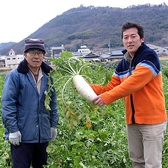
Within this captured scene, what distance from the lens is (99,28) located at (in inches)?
3925

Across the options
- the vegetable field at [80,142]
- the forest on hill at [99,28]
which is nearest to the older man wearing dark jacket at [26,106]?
the vegetable field at [80,142]

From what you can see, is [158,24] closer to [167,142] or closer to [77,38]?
[77,38]

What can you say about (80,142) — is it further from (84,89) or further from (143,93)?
(143,93)

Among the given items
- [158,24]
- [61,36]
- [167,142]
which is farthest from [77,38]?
[167,142]

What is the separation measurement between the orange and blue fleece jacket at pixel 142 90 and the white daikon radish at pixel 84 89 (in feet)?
0.47

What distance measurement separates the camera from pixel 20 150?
3.19m

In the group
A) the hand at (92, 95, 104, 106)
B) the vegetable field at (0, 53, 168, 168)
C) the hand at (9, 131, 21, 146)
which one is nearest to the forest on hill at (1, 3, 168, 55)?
the vegetable field at (0, 53, 168, 168)

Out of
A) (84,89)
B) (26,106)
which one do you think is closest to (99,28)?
(84,89)

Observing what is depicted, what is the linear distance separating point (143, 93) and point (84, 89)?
666 millimetres

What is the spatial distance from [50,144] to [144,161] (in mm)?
1171

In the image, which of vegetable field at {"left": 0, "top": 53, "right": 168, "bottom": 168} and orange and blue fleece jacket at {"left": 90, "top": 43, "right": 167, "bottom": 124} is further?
vegetable field at {"left": 0, "top": 53, "right": 168, "bottom": 168}

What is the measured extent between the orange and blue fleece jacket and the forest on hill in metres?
76.4

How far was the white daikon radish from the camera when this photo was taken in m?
3.27

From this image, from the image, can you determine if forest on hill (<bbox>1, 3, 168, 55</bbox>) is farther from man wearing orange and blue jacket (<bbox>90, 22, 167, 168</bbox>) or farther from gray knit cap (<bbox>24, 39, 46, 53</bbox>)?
gray knit cap (<bbox>24, 39, 46, 53</bbox>)
